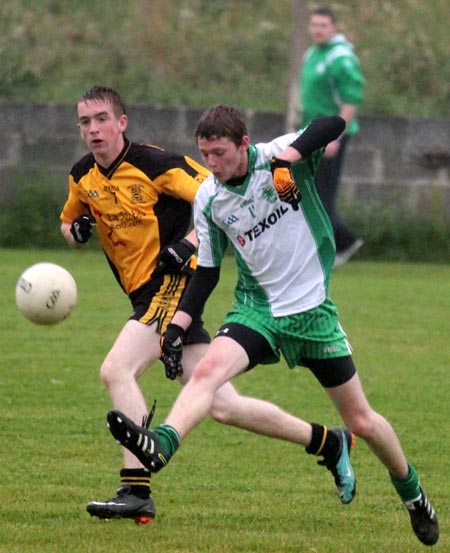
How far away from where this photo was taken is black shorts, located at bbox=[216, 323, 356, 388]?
5441 mm

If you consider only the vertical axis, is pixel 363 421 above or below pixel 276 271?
below

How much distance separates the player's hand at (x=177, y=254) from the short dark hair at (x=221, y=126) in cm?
73

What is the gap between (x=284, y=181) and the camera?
5234 mm

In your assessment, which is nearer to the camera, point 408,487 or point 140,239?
point 408,487

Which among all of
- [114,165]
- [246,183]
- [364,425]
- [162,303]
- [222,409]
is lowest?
[222,409]

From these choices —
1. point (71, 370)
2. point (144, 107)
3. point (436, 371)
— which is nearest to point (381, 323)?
point (436, 371)

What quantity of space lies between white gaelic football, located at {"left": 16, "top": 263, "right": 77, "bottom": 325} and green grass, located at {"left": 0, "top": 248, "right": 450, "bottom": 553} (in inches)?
30.9

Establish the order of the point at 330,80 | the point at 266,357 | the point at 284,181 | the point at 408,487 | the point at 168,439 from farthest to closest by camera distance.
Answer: the point at 330,80, the point at 408,487, the point at 266,357, the point at 284,181, the point at 168,439

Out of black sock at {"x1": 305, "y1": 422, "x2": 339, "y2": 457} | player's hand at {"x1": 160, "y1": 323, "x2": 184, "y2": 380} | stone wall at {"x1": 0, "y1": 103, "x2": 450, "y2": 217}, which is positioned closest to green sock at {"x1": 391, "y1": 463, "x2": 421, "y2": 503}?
black sock at {"x1": 305, "y1": 422, "x2": 339, "y2": 457}

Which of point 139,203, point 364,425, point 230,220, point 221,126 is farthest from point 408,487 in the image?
point 139,203

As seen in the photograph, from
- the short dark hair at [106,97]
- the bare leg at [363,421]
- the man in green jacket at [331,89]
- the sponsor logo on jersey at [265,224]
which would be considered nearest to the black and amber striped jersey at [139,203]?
the short dark hair at [106,97]

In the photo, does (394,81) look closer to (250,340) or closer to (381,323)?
(381,323)

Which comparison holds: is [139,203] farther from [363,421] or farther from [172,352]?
[363,421]

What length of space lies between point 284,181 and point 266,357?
739mm
